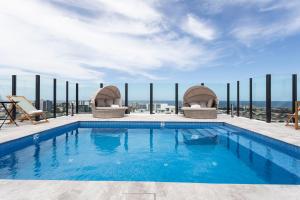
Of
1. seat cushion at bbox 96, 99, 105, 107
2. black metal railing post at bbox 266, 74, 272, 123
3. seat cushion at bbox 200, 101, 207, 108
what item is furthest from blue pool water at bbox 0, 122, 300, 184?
seat cushion at bbox 200, 101, 207, 108

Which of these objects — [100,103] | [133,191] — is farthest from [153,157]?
[100,103]

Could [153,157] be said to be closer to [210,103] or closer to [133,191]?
[133,191]

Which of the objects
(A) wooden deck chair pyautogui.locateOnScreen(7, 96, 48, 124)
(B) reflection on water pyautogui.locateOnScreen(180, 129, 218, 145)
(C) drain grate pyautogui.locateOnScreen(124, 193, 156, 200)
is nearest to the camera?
(C) drain grate pyautogui.locateOnScreen(124, 193, 156, 200)

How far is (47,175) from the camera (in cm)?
371

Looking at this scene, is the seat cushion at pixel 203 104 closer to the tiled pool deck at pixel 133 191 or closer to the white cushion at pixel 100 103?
the white cushion at pixel 100 103

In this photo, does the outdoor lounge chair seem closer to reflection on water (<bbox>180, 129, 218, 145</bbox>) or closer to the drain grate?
reflection on water (<bbox>180, 129, 218, 145</bbox>)

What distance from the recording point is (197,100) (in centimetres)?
1232

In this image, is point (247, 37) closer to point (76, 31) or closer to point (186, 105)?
point (186, 105)

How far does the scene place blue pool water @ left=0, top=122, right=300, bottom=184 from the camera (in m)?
3.71

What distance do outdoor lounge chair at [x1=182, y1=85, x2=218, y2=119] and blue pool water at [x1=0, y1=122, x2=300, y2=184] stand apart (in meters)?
3.06

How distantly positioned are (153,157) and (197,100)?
26.1ft

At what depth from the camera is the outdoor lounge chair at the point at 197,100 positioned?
35.9ft

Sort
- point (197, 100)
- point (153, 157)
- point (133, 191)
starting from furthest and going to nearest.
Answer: point (197, 100), point (153, 157), point (133, 191)

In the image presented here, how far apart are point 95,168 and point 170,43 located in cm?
987
